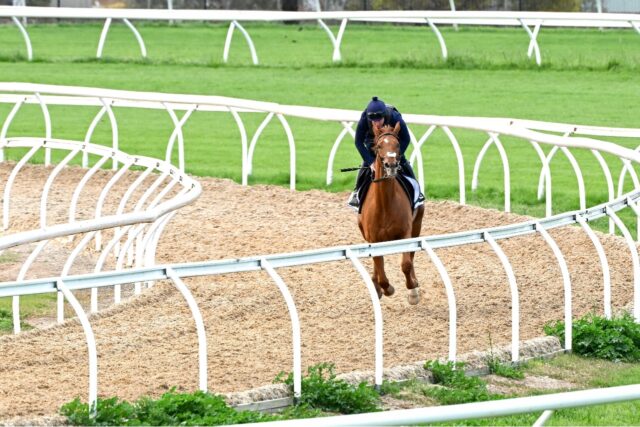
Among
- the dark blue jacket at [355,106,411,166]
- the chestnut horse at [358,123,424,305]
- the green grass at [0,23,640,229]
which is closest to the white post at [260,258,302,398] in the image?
the chestnut horse at [358,123,424,305]

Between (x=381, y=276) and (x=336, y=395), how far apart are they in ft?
7.76

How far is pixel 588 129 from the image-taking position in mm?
12195

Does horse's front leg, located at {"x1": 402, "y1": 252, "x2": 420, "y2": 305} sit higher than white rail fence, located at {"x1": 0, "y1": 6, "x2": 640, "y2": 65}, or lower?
lower

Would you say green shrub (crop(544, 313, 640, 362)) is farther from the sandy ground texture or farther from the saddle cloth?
the saddle cloth

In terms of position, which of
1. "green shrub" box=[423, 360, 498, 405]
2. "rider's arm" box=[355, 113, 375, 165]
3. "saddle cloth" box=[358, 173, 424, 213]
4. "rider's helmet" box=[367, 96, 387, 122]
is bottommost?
"green shrub" box=[423, 360, 498, 405]

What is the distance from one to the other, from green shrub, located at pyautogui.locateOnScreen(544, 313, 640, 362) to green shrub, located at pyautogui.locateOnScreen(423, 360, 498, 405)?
3.11ft

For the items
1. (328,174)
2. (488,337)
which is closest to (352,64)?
(328,174)

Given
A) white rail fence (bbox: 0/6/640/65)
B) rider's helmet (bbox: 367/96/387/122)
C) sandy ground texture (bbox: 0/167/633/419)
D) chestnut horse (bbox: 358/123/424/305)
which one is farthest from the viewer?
white rail fence (bbox: 0/6/640/65)

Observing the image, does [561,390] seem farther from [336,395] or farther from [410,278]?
[410,278]

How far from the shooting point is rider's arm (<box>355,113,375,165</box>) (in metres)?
9.12

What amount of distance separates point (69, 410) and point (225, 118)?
12.7 meters

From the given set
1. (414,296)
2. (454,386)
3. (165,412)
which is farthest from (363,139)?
(165,412)

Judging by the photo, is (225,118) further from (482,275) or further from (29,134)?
(482,275)

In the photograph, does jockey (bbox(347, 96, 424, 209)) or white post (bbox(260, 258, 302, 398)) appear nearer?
white post (bbox(260, 258, 302, 398))
